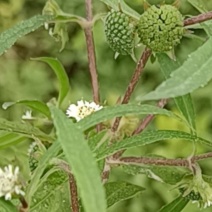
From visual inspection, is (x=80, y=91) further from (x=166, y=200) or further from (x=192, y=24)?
(x=192, y=24)

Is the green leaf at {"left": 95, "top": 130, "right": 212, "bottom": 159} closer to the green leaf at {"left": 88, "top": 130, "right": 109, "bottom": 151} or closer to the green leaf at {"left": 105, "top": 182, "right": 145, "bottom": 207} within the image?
the green leaf at {"left": 88, "top": 130, "right": 109, "bottom": 151}

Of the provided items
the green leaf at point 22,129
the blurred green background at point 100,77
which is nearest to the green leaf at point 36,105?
the green leaf at point 22,129

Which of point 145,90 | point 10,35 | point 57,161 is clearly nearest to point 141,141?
point 57,161

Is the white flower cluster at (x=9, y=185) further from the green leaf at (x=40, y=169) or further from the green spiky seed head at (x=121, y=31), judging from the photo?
the green spiky seed head at (x=121, y=31)

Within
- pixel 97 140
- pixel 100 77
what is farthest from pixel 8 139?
pixel 100 77

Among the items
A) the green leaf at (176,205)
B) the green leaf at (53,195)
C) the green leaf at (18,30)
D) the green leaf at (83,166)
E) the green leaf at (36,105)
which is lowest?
the green leaf at (83,166)

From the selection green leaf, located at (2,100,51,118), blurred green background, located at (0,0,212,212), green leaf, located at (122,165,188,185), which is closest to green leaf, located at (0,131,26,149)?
green leaf, located at (2,100,51,118)
